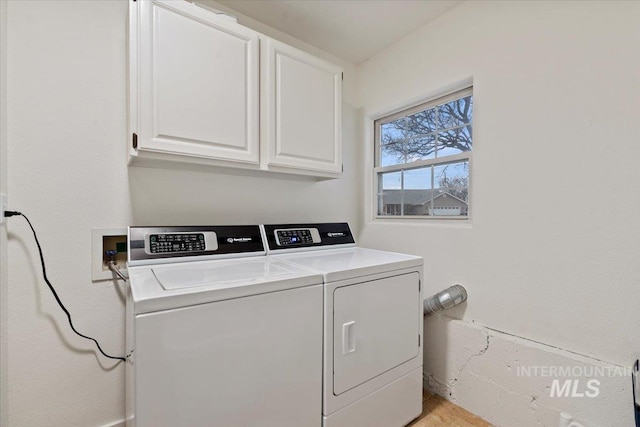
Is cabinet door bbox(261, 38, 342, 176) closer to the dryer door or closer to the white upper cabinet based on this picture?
the white upper cabinet

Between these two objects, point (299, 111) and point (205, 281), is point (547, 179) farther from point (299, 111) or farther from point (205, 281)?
point (205, 281)

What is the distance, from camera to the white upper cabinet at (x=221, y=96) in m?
Result: 1.25

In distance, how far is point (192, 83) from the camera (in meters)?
1.36

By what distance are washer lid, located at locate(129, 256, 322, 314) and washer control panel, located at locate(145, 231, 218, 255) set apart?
8cm

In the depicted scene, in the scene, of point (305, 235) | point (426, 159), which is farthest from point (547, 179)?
point (305, 235)

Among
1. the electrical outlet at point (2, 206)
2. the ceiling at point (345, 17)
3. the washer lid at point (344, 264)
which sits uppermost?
the ceiling at point (345, 17)

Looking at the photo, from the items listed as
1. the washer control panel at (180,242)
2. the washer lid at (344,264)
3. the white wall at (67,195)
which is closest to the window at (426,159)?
the washer lid at (344,264)

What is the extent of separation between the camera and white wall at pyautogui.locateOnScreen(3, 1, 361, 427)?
48.3 inches

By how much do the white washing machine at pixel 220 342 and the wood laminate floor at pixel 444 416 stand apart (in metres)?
0.81

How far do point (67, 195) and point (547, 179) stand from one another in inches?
91.3

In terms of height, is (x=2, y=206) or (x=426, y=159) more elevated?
(x=426, y=159)

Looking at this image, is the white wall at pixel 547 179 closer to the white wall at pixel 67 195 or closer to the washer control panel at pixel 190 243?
the washer control panel at pixel 190 243

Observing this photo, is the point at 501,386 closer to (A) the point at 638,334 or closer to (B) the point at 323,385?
(A) the point at 638,334

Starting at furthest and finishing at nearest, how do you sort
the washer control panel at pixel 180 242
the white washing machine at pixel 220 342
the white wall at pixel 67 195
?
the washer control panel at pixel 180 242
the white wall at pixel 67 195
the white washing machine at pixel 220 342
